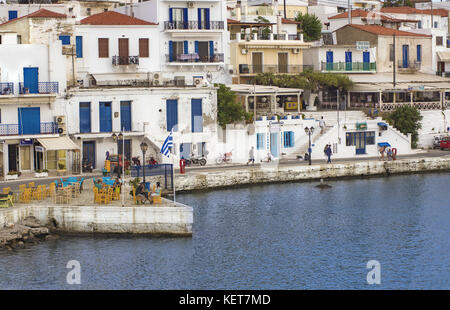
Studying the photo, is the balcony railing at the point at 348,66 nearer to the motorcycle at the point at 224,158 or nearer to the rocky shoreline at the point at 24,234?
the motorcycle at the point at 224,158

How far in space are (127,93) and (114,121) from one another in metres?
1.84

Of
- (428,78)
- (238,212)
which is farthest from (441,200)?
(428,78)

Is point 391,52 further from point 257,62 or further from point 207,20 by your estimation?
point 207,20

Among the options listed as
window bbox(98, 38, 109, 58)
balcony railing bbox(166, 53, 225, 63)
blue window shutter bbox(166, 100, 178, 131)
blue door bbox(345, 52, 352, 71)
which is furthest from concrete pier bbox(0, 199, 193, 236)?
blue door bbox(345, 52, 352, 71)

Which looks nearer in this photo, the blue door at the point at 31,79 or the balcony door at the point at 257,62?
the blue door at the point at 31,79

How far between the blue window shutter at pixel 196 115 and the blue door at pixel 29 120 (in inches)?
373

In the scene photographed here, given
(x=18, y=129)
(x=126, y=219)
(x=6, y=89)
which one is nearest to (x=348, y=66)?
(x=18, y=129)

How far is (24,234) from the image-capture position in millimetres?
43969

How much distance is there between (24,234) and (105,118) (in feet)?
54.4

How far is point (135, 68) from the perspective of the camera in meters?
66.8

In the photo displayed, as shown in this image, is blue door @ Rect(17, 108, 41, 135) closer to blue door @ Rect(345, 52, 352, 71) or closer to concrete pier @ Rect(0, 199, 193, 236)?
concrete pier @ Rect(0, 199, 193, 236)

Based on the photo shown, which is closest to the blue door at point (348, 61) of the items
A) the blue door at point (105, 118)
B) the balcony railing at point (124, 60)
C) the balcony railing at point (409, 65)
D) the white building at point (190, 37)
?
the balcony railing at point (409, 65)

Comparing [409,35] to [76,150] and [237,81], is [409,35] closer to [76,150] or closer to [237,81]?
[237,81]

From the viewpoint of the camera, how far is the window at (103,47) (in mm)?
65812
